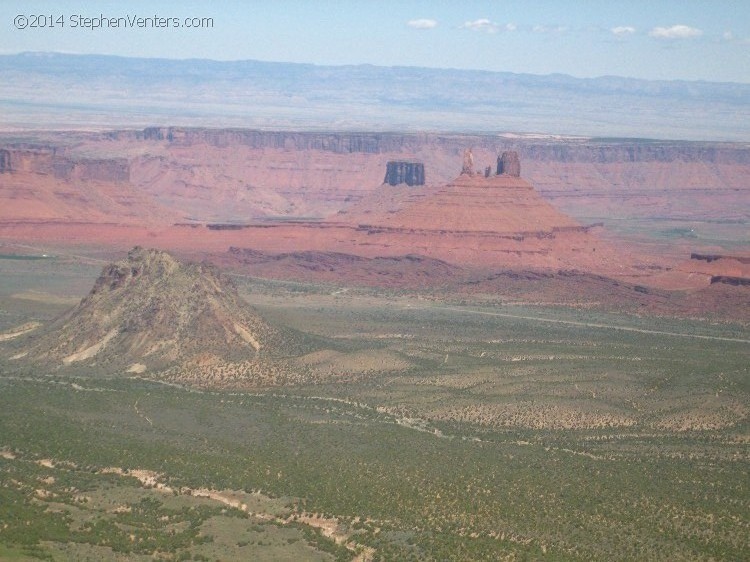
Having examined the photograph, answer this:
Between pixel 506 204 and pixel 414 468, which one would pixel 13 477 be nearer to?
pixel 414 468

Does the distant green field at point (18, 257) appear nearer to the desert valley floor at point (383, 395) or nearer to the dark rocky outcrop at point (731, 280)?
the desert valley floor at point (383, 395)

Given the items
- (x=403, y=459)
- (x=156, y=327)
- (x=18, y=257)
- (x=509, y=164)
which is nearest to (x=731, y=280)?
(x=509, y=164)

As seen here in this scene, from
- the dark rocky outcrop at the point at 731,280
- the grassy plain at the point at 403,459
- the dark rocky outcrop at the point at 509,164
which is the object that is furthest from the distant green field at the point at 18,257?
the dark rocky outcrop at the point at 731,280

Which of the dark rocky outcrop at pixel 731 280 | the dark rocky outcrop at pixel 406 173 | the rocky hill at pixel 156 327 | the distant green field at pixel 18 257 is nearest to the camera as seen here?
the rocky hill at pixel 156 327

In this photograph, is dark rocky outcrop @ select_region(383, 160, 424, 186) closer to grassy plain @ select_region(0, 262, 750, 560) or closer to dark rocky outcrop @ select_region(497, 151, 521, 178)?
dark rocky outcrop @ select_region(497, 151, 521, 178)

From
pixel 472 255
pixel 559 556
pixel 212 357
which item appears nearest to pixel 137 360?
pixel 212 357

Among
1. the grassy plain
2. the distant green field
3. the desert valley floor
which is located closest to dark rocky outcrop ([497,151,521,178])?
the desert valley floor

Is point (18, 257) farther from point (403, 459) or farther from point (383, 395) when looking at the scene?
point (403, 459)
